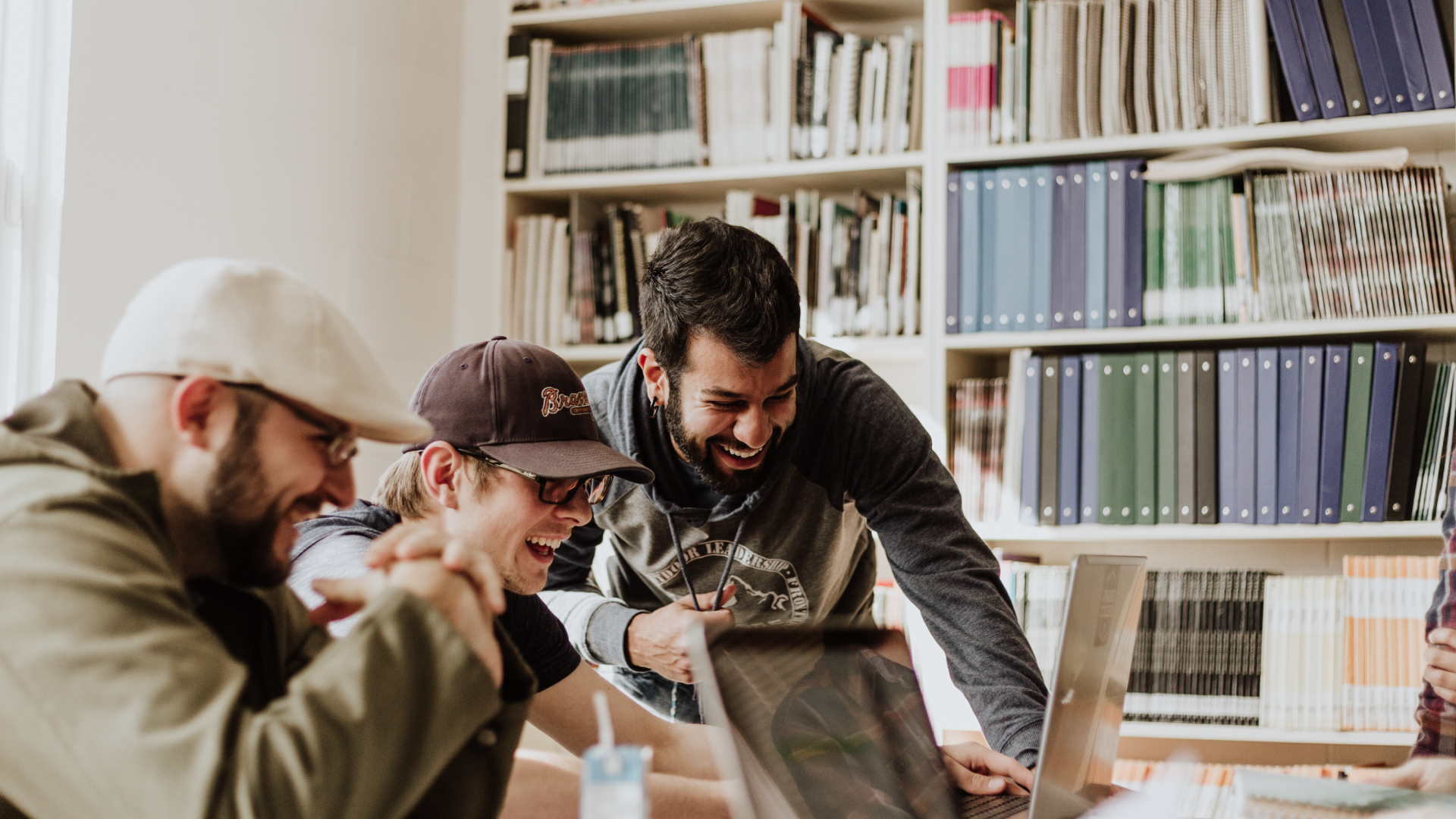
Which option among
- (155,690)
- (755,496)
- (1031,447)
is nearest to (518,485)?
(755,496)

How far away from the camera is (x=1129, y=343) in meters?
2.54

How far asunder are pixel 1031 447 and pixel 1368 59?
0.99 m

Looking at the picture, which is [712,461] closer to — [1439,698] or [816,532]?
[816,532]

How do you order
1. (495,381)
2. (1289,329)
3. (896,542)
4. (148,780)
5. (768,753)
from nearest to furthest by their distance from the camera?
(148,780), (768,753), (495,381), (896,542), (1289,329)

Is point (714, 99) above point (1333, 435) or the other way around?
above

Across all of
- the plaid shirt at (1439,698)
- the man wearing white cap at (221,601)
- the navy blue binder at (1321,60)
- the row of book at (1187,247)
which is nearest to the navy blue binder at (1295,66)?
the navy blue binder at (1321,60)

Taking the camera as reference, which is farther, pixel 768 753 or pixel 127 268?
pixel 127 268

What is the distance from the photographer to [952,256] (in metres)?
2.55

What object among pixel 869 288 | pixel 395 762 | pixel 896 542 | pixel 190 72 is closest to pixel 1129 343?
pixel 869 288

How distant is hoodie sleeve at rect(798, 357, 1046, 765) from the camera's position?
1.60 metres

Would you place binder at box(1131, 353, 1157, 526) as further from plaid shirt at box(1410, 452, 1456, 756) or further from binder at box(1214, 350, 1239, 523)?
plaid shirt at box(1410, 452, 1456, 756)

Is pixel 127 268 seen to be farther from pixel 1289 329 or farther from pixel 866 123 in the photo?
pixel 1289 329

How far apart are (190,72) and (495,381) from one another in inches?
51.6

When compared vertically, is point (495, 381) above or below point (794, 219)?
below
